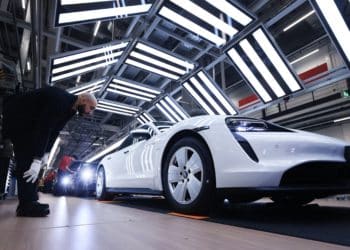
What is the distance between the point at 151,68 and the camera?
5285mm

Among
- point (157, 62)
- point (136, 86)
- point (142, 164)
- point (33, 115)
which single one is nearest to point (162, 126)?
point (142, 164)

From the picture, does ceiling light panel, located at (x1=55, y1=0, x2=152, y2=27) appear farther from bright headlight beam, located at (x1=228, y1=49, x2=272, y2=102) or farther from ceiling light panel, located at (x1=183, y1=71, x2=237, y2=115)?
ceiling light panel, located at (x1=183, y1=71, x2=237, y2=115)

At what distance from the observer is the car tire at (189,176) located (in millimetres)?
1961

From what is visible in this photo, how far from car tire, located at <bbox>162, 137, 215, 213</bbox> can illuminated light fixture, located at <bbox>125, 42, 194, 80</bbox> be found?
290 cm

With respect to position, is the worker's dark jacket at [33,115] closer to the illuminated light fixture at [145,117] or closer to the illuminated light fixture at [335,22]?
the illuminated light fixture at [335,22]

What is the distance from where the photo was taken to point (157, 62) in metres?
5.11

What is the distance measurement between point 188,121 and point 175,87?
4.09 metres

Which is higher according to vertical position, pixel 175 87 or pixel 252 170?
pixel 175 87

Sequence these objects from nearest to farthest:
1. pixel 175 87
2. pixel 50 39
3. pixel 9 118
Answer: pixel 9 118 → pixel 50 39 → pixel 175 87

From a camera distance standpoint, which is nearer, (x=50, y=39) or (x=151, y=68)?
(x=50, y=39)

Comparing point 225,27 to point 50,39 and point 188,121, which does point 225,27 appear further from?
point 50,39

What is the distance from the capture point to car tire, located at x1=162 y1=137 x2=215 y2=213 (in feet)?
6.43

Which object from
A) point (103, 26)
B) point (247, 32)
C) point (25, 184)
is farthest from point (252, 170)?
point (103, 26)

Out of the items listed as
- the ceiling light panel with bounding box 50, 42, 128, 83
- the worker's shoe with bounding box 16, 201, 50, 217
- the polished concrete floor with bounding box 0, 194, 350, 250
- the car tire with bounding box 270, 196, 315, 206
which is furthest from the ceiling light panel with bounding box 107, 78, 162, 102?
the polished concrete floor with bounding box 0, 194, 350, 250
